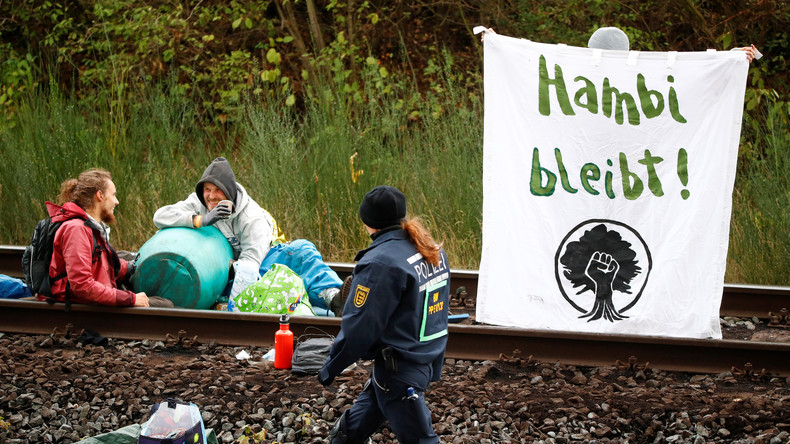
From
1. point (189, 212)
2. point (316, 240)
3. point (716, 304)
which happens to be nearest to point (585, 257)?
point (716, 304)

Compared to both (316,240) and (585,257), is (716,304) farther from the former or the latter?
(316,240)

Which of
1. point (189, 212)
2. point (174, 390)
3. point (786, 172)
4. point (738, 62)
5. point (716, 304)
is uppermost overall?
point (738, 62)

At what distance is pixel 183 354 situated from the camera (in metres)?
5.96

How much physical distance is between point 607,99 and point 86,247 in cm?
391

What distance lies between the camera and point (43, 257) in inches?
244

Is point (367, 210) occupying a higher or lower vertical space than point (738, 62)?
lower

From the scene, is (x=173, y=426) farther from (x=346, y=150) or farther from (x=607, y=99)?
(x=346, y=150)

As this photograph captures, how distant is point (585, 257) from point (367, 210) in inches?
102

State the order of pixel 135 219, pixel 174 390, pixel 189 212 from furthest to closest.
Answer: pixel 135 219, pixel 189 212, pixel 174 390

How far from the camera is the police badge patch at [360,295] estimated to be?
3.59m

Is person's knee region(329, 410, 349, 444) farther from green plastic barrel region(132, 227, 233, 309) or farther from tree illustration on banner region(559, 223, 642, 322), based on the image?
green plastic barrel region(132, 227, 233, 309)

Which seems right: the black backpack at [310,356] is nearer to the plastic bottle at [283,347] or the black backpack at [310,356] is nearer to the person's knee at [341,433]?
the plastic bottle at [283,347]

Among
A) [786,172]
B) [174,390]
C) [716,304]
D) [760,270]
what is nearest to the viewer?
[174,390]

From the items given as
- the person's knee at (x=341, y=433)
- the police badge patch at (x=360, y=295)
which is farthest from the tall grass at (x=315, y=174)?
the police badge patch at (x=360, y=295)
